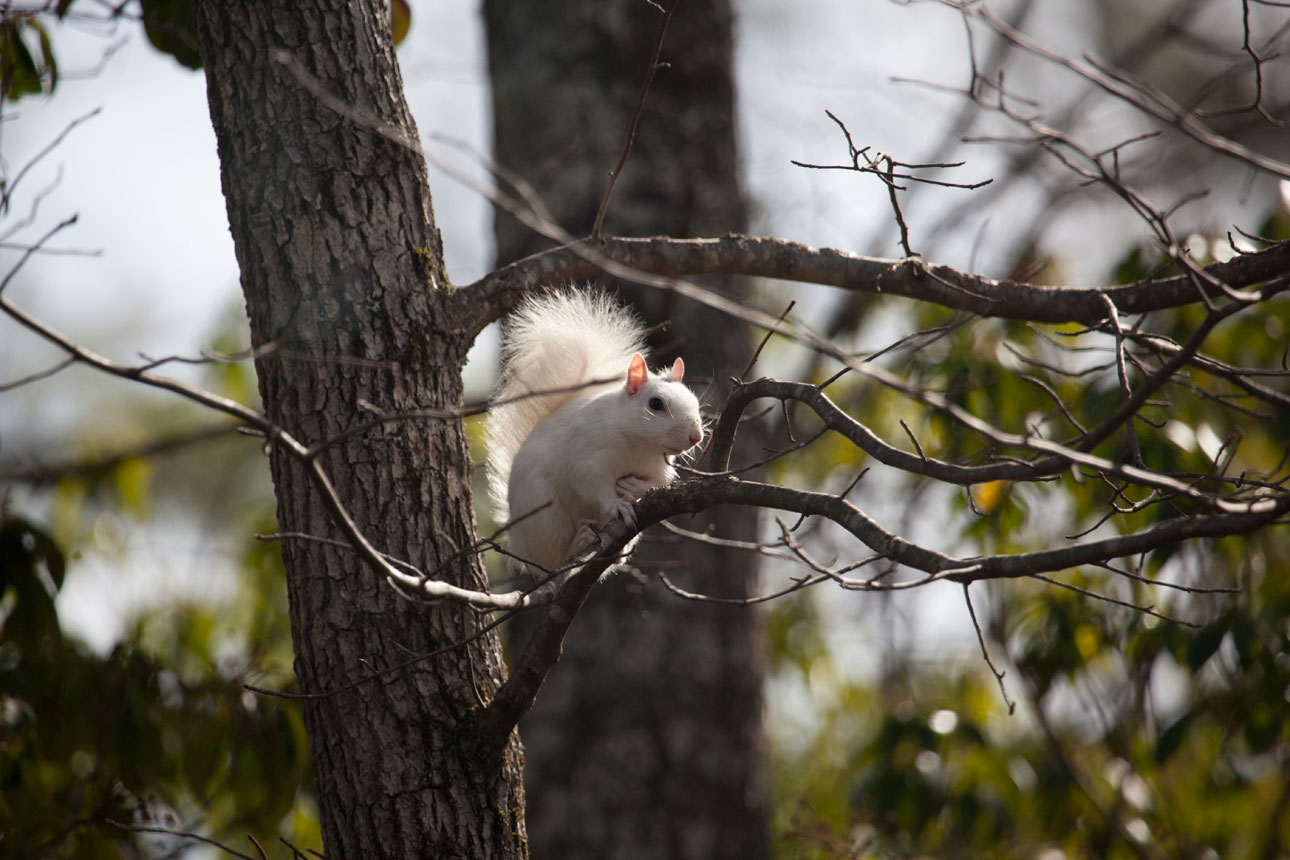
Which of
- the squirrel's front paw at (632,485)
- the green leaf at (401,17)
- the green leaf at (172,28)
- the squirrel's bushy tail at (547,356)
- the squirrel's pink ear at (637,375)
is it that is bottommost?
the squirrel's front paw at (632,485)

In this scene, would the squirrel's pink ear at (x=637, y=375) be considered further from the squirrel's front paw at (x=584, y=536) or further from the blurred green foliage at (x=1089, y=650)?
the blurred green foliage at (x=1089, y=650)

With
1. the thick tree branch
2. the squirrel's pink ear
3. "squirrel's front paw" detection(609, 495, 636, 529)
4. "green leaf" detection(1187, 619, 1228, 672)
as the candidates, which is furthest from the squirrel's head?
"green leaf" detection(1187, 619, 1228, 672)

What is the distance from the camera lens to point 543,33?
4270 millimetres

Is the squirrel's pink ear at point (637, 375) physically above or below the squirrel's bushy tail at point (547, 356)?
below

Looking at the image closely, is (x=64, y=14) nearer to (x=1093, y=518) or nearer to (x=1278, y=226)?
(x=1278, y=226)

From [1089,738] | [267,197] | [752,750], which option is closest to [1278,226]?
[752,750]

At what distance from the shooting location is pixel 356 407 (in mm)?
1873

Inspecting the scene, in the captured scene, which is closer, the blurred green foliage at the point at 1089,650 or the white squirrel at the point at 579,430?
the white squirrel at the point at 579,430

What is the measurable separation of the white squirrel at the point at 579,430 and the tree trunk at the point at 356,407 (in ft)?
1.39

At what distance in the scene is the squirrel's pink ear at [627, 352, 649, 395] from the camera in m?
2.44

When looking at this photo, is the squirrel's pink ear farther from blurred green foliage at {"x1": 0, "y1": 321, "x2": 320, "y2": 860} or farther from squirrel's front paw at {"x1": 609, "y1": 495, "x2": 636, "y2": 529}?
blurred green foliage at {"x1": 0, "y1": 321, "x2": 320, "y2": 860}

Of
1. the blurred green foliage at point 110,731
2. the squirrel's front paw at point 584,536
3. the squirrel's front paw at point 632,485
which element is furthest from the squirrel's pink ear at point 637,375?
the blurred green foliage at point 110,731

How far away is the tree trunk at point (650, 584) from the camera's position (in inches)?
155

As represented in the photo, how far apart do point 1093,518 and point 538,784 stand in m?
2.77
